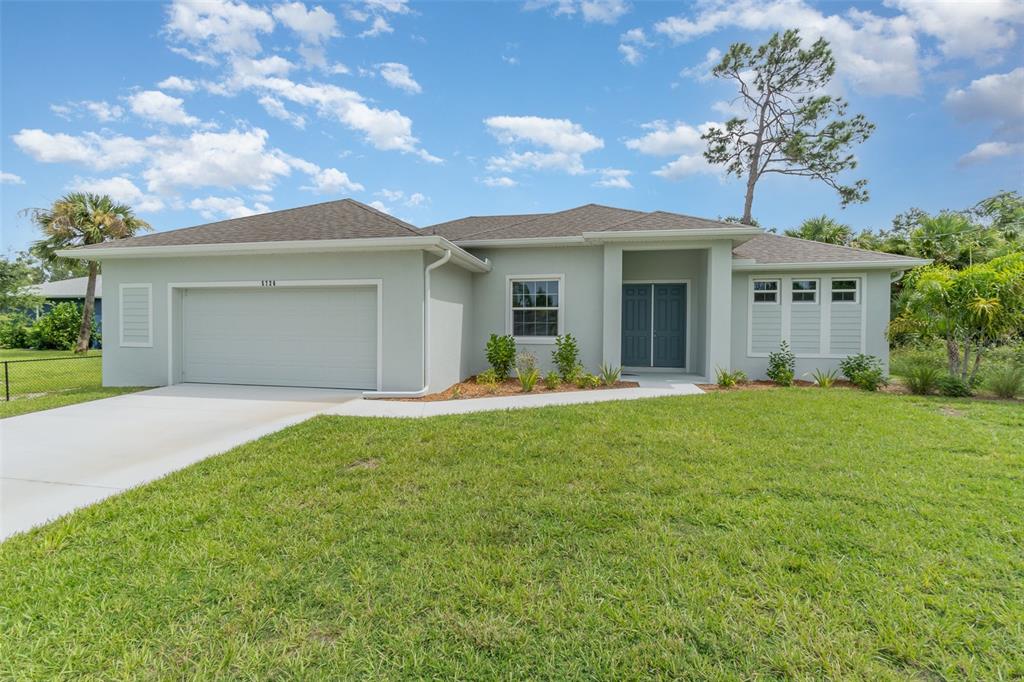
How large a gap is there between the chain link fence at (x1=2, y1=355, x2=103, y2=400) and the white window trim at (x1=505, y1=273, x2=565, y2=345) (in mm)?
8761

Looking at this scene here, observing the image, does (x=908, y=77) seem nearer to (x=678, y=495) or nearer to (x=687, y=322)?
(x=687, y=322)

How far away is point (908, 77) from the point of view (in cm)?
1471

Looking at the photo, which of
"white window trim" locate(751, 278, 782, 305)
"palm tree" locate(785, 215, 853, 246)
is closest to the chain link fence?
"white window trim" locate(751, 278, 782, 305)

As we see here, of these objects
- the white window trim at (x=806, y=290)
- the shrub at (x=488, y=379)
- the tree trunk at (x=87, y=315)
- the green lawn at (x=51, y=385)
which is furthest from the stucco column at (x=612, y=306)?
the tree trunk at (x=87, y=315)

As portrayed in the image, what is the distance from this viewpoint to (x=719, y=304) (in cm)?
972

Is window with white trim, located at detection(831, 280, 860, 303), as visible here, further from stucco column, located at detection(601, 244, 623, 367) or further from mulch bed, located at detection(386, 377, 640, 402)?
mulch bed, located at detection(386, 377, 640, 402)

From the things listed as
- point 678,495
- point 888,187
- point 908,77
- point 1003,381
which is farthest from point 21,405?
point 888,187

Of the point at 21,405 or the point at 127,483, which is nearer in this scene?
the point at 127,483

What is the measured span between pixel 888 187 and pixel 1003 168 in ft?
30.3

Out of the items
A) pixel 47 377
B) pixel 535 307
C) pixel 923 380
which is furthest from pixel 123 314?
pixel 923 380

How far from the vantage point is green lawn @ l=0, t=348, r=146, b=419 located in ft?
25.4

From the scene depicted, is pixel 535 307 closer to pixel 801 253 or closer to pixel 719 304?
pixel 719 304

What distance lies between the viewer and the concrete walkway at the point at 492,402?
7.00m

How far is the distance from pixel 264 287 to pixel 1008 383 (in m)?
14.4
